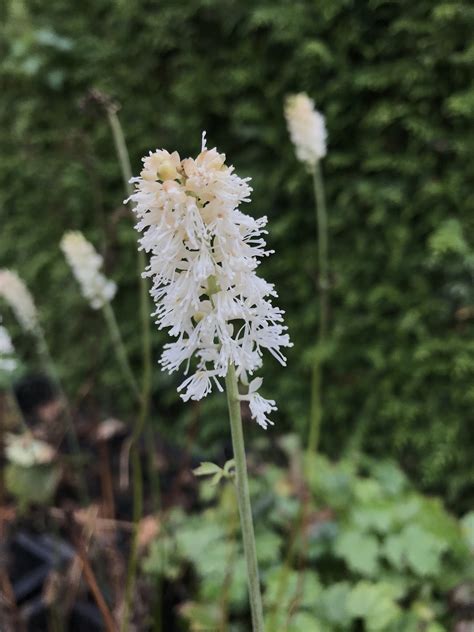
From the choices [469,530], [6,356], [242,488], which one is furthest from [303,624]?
[6,356]

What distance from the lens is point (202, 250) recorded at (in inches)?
26.4

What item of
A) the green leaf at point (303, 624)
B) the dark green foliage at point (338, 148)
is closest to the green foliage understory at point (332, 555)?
the green leaf at point (303, 624)

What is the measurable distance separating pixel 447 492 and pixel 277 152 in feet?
5.17

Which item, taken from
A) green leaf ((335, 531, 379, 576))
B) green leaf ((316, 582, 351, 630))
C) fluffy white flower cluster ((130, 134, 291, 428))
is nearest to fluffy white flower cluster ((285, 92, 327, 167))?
fluffy white flower cluster ((130, 134, 291, 428))

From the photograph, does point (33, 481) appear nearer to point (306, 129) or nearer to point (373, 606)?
point (373, 606)

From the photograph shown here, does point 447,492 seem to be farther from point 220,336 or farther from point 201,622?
point 220,336

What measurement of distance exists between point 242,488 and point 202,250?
318mm

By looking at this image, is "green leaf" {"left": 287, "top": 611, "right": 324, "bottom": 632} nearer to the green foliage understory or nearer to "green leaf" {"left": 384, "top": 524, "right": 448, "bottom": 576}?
the green foliage understory

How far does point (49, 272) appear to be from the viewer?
3379mm

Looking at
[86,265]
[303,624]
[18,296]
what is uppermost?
[18,296]

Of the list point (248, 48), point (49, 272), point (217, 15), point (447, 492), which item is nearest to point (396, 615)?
point (447, 492)

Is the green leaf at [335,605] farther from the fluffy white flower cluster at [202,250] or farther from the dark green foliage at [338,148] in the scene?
the fluffy white flower cluster at [202,250]

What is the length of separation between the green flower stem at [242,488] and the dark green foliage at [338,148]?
111 cm

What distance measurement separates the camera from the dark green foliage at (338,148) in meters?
2.00
